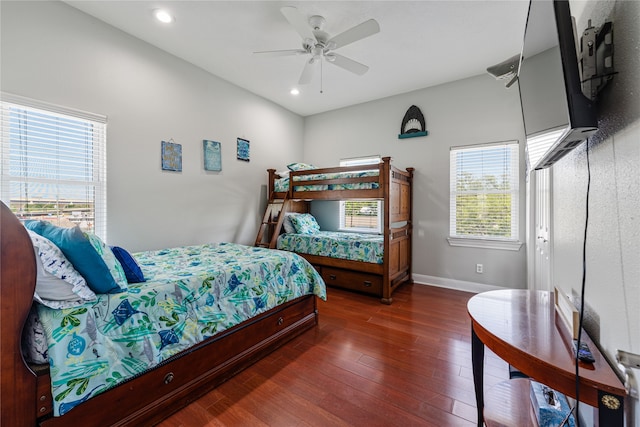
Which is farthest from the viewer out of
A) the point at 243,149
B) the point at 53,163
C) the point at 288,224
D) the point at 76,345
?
the point at 288,224

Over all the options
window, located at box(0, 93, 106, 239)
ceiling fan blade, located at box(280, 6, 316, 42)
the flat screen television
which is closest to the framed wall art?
window, located at box(0, 93, 106, 239)

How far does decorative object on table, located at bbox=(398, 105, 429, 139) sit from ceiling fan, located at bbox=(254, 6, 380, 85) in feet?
5.13

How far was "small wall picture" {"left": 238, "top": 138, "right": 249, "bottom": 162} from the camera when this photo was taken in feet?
12.6

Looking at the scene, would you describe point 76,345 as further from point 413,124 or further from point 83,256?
point 413,124

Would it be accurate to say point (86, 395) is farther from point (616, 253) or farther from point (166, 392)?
point (616, 253)

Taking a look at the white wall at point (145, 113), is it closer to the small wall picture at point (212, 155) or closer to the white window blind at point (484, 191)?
the small wall picture at point (212, 155)

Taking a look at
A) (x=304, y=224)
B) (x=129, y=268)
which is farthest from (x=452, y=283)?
(x=129, y=268)

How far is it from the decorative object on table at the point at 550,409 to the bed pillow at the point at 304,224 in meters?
3.25

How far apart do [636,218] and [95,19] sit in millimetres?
3851

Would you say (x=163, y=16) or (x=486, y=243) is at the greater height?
(x=163, y=16)

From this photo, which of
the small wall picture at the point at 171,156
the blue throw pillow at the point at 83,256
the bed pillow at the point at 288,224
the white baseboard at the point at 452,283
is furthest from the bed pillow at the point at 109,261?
the white baseboard at the point at 452,283

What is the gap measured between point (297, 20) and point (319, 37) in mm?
385

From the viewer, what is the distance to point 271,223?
13.0ft

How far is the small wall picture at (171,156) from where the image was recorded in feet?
9.80
